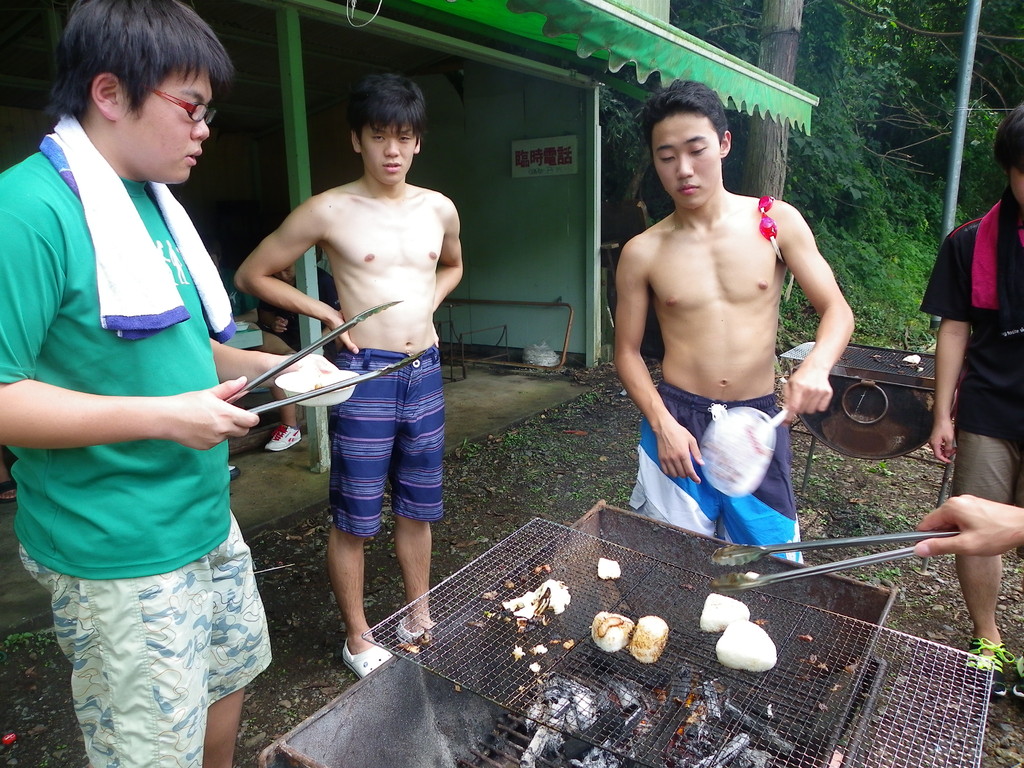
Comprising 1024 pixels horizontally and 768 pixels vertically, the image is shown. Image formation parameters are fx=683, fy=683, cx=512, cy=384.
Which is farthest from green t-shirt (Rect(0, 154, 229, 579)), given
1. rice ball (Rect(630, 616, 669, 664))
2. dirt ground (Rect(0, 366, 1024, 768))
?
dirt ground (Rect(0, 366, 1024, 768))

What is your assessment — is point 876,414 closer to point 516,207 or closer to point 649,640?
point 649,640

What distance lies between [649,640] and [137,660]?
138 centimetres

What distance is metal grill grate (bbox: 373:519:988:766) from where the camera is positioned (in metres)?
1.78

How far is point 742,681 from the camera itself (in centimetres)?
198

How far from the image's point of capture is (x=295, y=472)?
505cm

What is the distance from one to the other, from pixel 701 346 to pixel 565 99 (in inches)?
233

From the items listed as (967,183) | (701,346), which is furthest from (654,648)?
(967,183)

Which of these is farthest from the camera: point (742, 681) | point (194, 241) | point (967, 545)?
point (742, 681)

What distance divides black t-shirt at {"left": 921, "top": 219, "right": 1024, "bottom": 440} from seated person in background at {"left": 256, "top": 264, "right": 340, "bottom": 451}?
Result: 4228 mm

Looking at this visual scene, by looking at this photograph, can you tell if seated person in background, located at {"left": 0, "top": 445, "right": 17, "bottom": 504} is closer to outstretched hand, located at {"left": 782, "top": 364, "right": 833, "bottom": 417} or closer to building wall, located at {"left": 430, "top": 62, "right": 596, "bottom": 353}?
outstretched hand, located at {"left": 782, "top": 364, "right": 833, "bottom": 417}

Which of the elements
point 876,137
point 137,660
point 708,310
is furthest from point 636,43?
point 876,137

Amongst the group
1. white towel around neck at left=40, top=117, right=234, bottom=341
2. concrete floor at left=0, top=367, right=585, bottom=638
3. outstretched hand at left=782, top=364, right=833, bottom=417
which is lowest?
concrete floor at left=0, top=367, right=585, bottom=638

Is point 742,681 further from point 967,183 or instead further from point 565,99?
point 967,183

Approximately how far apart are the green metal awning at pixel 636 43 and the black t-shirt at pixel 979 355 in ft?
6.54
